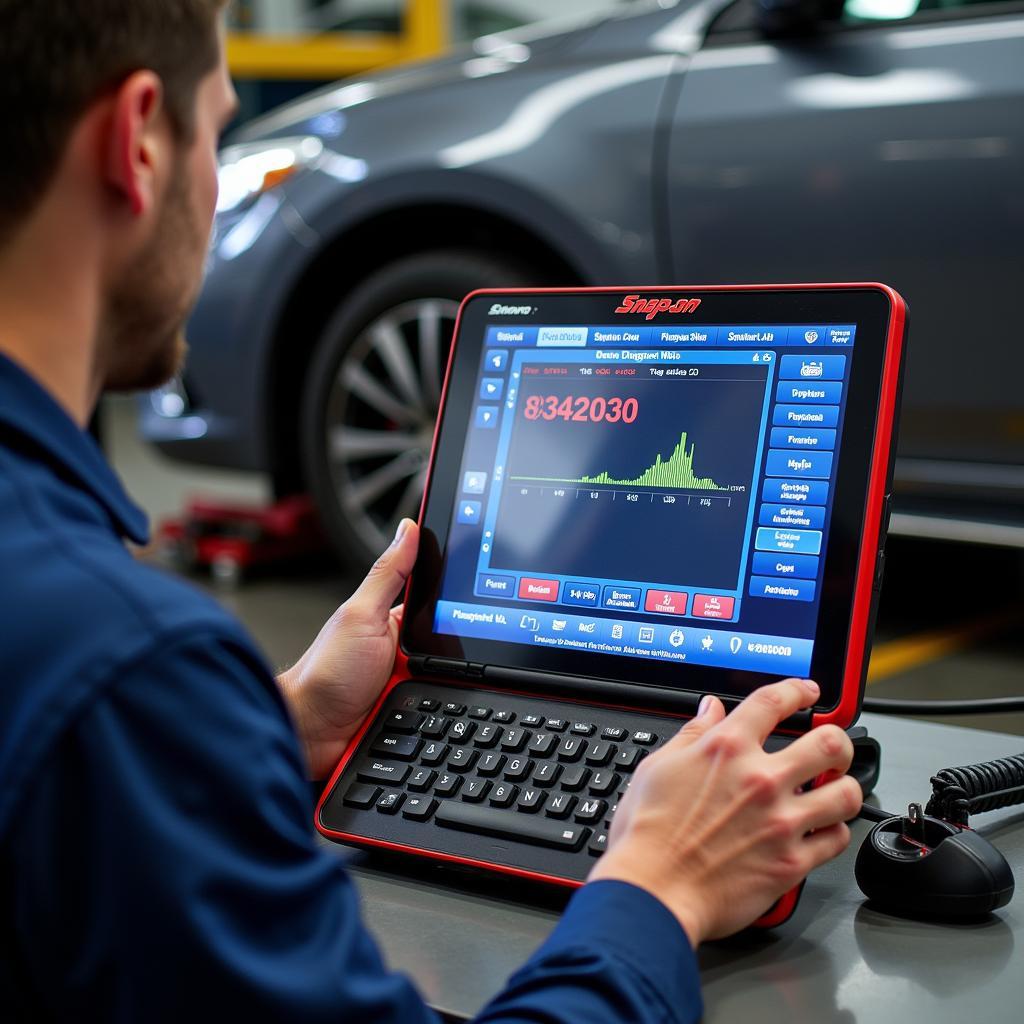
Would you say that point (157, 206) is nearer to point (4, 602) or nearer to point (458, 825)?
point (4, 602)

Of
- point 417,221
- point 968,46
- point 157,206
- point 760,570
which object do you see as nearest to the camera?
point 157,206

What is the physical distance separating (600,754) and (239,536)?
288cm

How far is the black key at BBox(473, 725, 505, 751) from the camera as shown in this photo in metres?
0.92

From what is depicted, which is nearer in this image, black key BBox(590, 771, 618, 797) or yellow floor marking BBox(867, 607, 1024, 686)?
black key BBox(590, 771, 618, 797)

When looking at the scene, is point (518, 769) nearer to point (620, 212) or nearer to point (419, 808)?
point (419, 808)

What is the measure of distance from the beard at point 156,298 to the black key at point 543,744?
1.18ft

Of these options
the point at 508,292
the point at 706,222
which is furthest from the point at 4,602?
the point at 706,222

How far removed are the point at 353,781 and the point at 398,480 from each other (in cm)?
208

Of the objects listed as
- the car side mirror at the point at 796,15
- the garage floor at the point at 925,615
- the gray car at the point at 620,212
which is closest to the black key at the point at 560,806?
the garage floor at the point at 925,615

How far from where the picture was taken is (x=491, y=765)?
89 centimetres

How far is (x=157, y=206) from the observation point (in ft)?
2.13

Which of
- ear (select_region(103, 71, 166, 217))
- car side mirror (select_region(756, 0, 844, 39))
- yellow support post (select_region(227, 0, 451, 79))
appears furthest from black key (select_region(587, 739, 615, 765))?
yellow support post (select_region(227, 0, 451, 79))

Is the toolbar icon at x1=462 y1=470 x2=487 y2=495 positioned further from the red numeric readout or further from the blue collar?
the blue collar

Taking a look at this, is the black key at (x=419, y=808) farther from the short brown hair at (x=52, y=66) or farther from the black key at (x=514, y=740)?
the short brown hair at (x=52, y=66)
